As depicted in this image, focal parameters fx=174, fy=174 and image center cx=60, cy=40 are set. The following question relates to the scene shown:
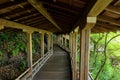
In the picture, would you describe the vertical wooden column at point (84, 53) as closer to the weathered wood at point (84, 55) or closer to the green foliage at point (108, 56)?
the weathered wood at point (84, 55)

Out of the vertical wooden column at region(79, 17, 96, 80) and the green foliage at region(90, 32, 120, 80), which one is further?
the green foliage at region(90, 32, 120, 80)

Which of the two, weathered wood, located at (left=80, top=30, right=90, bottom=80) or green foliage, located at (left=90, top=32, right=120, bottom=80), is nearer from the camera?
weathered wood, located at (left=80, top=30, right=90, bottom=80)

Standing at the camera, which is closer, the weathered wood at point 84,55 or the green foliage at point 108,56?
the weathered wood at point 84,55

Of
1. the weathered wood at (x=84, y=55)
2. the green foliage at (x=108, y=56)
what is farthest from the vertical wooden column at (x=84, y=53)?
the green foliage at (x=108, y=56)

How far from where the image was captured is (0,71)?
8.45 m

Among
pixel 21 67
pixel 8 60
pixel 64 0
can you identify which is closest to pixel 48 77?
pixel 21 67

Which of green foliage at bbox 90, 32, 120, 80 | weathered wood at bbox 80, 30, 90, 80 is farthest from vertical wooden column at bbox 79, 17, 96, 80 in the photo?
green foliage at bbox 90, 32, 120, 80

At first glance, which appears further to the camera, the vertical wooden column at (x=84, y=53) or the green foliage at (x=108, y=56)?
the green foliage at (x=108, y=56)

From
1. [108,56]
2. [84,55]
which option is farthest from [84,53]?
[108,56]

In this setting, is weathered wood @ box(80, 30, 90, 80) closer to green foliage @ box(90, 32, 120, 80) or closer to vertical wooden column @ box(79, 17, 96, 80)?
vertical wooden column @ box(79, 17, 96, 80)

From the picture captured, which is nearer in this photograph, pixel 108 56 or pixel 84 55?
pixel 84 55

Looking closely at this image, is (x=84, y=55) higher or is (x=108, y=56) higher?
(x=84, y=55)

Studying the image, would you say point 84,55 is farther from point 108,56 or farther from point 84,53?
point 108,56

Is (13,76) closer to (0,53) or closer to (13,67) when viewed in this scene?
(13,67)
